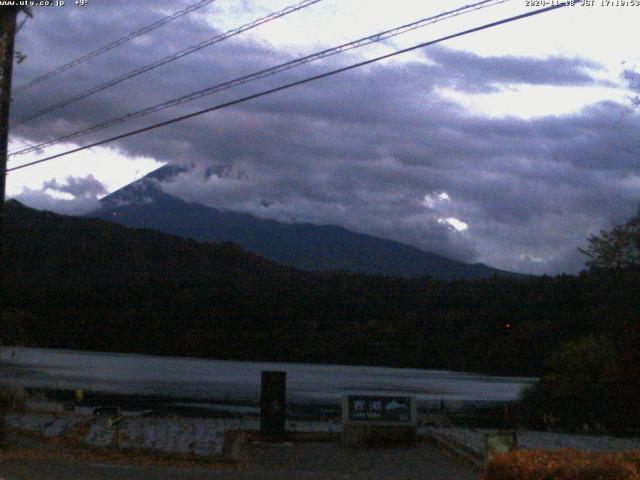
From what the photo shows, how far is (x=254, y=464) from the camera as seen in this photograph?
58.2ft

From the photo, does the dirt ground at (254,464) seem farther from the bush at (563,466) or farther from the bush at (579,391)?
the bush at (579,391)

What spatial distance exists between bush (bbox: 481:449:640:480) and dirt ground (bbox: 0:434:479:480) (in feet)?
19.5

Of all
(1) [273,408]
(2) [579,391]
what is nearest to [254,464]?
(1) [273,408]

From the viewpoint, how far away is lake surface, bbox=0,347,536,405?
138 ft

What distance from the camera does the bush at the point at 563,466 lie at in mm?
9148

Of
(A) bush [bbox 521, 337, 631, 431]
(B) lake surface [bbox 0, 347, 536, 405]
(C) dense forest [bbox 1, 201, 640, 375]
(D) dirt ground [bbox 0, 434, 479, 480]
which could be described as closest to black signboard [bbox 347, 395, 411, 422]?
(D) dirt ground [bbox 0, 434, 479, 480]

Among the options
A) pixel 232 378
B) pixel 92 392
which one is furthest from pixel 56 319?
pixel 232 378

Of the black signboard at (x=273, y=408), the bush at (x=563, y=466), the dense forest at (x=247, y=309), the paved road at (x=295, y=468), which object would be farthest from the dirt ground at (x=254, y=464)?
the dense forest at (x=247, y=309)

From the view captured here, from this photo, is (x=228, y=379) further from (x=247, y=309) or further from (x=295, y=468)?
(x=295, y=468)

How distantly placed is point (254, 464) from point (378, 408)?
14.5 ft

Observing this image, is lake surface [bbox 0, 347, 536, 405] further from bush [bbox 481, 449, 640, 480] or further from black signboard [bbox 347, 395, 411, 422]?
bush [bbox 481, 449, 640, 480]

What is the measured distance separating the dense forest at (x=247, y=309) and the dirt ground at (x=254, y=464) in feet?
80.4

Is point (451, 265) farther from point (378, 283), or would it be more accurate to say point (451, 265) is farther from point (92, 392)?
point (92, 392)

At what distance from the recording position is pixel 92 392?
41719 mm
